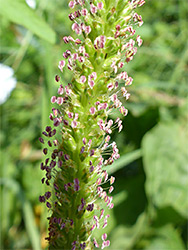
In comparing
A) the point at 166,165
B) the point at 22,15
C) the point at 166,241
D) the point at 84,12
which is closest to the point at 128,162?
the point at 166,165

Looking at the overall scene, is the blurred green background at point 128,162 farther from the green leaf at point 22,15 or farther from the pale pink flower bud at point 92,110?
the pale pink flower bud at point 92,110

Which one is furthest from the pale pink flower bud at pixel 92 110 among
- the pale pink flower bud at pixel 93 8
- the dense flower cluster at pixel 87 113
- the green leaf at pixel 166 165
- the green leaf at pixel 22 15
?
the green leaf at pixel 166 165

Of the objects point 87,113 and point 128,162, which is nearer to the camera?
point 87,113

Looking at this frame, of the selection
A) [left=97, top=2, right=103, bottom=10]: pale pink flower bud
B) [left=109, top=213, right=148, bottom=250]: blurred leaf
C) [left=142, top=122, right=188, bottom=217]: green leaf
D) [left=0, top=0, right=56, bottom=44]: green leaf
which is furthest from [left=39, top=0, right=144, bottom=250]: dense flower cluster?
[left=142, top=122, right=188, bottom=217]: green leaf

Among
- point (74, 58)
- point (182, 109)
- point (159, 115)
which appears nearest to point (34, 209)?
point (159, 115)

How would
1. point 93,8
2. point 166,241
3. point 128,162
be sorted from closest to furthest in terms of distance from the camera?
point 93,8 → point 166,241 → point 128,162

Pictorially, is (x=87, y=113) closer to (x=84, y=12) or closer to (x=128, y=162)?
(x=84, y=12)

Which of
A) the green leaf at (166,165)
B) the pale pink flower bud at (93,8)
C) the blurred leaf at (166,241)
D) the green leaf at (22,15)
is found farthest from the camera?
the green leaf at (166,165)
